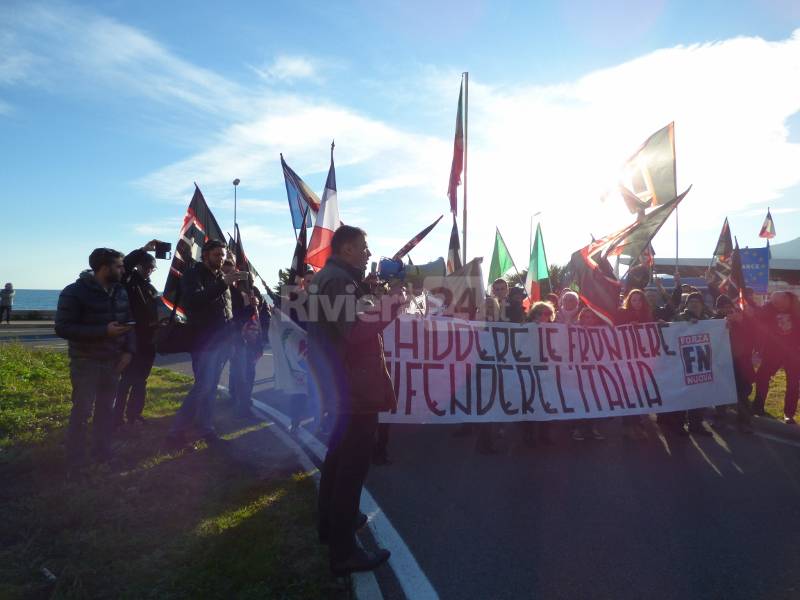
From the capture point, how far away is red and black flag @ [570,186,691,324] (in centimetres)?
712

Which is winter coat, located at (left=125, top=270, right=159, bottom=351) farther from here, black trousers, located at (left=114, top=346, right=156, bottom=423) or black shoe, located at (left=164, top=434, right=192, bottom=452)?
black shoe, located at (left=164, top=434, right=192, bottom=452)

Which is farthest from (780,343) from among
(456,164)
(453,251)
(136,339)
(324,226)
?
(136,339)

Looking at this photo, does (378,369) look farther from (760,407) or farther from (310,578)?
(760,407)

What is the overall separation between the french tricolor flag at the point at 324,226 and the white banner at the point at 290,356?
1.06 metres

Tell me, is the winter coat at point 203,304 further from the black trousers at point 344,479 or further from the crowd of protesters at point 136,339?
the black trousers at point 344,479

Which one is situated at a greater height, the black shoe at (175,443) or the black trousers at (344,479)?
the black trousers at (344,479)

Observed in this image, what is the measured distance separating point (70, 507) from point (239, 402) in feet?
11.1

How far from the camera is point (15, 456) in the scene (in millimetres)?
5246

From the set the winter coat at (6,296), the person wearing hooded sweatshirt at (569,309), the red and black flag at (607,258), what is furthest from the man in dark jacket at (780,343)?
the winter coat at (6,296)

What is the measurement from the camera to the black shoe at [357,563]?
311cm

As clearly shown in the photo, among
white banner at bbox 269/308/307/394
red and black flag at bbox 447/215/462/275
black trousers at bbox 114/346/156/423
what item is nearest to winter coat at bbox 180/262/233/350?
white banner at bbox 269/308/307/394

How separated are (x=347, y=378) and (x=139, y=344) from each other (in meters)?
4.46

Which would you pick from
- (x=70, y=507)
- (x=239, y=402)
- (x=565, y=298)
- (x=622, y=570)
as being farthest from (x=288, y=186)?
(x=622, y=570)

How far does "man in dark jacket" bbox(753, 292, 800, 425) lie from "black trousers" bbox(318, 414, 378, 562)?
6.19 meters
